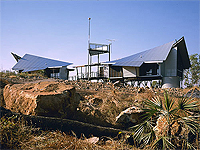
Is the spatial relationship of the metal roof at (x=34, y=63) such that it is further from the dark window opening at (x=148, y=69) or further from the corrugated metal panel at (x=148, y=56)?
the dark window opening at (x=148, y=69)

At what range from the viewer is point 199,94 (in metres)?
8.55

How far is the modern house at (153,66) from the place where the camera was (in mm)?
22741

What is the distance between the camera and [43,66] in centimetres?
2638

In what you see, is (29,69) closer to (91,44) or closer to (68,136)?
(91,44)

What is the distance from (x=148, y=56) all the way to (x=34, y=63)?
51.1 ft

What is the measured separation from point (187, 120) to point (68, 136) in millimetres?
3660

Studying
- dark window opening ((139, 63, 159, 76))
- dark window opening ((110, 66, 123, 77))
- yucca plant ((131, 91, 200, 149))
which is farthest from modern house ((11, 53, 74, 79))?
yucca plant ((131, 91, 200, 149))

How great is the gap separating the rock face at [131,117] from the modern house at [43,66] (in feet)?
66.1

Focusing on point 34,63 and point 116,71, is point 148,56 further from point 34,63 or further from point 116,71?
point 34,63

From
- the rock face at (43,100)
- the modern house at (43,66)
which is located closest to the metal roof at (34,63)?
the modern house at (43,66)

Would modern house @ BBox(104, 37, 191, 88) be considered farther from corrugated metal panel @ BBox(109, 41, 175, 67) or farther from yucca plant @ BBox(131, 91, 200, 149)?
yucca plant @ BBox(131, 91, 200, 149)

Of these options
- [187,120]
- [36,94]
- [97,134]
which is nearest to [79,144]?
[97,134]

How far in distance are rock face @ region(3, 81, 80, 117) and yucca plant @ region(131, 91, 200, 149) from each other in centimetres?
245

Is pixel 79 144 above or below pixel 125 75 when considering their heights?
below
